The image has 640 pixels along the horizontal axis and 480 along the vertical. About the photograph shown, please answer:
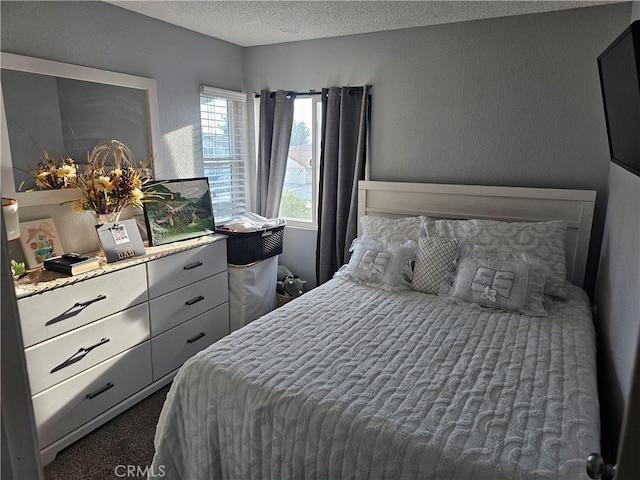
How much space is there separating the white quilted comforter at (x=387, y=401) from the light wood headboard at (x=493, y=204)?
0.73 metres

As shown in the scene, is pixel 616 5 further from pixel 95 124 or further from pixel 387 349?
pixel 95 124

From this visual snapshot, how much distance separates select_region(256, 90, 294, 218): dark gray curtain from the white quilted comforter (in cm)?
179

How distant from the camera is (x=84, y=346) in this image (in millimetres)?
2225

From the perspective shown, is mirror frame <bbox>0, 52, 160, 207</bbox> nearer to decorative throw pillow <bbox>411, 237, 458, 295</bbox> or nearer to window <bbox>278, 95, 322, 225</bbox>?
window <bbox>278, 95, 322, 225</bbox>

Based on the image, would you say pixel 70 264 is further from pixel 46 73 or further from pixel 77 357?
pixel 46 73

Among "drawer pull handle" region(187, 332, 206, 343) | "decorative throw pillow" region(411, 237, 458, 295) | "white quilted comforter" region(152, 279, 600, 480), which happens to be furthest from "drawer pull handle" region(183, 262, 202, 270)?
"decorative throw pillow" region(411, 237, 458, 295)

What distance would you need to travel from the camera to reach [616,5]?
8.30 feet

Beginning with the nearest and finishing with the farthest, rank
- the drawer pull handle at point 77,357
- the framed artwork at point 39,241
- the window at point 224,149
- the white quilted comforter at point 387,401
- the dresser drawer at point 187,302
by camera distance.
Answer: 1. the white quilted comforter at point 387,401
2. the drawer pull handle at point 77,357
3. the framed artwork at point 39,241
4. the dresser drawer at point 187,302
5. the window at point 224,149

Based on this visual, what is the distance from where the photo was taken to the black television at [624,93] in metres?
1.16

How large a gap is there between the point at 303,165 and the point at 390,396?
2626 mm

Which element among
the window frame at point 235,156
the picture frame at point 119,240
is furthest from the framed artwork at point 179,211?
the window frame at point 235,156

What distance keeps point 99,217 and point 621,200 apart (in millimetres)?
2828

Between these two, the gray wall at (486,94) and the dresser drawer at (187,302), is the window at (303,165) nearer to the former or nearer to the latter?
the gray wall at (486,94)

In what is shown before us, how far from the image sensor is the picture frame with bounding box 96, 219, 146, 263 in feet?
7.85
